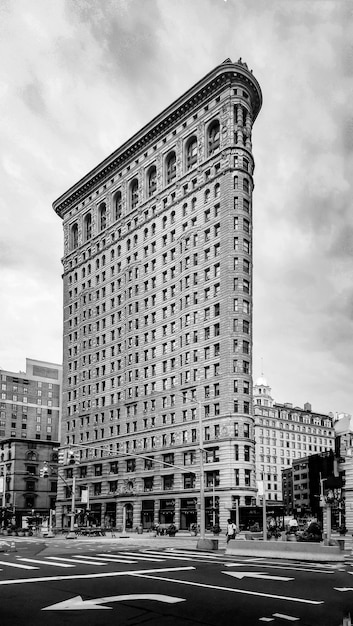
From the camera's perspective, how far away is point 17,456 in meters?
128

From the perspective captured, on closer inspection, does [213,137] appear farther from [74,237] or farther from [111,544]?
[111,544]

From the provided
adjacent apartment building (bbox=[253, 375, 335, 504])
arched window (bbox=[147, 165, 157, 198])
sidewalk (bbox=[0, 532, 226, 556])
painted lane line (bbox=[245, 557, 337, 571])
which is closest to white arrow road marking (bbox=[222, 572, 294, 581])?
painted lane line (bbox=[245, 557, 337, 571])

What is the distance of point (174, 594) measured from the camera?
1700 cm

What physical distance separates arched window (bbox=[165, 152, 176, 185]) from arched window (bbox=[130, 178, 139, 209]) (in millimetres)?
8182

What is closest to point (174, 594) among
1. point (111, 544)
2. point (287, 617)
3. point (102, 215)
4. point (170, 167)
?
point (287, 617)

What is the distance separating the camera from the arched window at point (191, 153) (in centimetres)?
9875

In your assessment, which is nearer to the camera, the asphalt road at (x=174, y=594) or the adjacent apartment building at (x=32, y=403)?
the asphalt road at (x=174, y=594)

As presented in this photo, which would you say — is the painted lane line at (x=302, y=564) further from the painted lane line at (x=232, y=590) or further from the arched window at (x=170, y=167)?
the arched window at (x=170, y=167)

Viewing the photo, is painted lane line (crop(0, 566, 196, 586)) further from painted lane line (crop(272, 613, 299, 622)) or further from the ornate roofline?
the ornate roofline

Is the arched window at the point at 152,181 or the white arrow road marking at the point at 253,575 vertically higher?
the arched window at the point at 152,181

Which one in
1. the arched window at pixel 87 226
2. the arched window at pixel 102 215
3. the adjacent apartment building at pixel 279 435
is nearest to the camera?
the arched window at pixel 102 215

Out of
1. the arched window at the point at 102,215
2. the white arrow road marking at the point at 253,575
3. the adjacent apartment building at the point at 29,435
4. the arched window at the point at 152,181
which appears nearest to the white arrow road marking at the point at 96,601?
the white arrow road marking at the point at 253,575

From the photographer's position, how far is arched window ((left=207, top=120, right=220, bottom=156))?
9519 cm

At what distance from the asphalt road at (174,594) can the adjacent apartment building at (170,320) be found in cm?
5350
